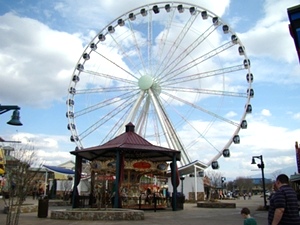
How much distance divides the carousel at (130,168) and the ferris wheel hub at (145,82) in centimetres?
699

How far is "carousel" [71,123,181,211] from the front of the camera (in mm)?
21938

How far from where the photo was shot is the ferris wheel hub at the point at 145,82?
30.8 m

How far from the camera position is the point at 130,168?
23.6 m

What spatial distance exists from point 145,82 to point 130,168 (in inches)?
393

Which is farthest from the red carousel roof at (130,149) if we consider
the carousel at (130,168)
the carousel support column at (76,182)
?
the carousel support column at (76,182)

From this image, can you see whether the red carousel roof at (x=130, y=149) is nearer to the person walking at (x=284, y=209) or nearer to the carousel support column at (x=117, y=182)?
the carousel support column at (x=117, y=182)

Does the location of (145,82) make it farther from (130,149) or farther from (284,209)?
(284,209)

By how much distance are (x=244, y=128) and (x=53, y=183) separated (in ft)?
96.3

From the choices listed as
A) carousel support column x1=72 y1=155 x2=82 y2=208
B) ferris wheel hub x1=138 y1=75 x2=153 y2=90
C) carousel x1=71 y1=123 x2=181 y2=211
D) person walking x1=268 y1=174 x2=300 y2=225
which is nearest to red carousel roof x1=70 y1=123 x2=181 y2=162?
carousel x1=71 y1=123 x2=181 y2=211

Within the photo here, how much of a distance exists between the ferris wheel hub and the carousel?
22.9 ft

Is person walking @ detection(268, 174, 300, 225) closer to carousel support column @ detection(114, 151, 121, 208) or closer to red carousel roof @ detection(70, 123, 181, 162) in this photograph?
carousel support column @ detection(114, 151, 121, 208)

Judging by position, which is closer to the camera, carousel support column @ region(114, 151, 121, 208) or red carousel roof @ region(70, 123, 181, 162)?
carousel support column @ region(114, 151, 121, 208)

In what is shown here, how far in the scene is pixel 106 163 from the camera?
2389cm

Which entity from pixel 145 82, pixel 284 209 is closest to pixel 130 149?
pixel 145 82
